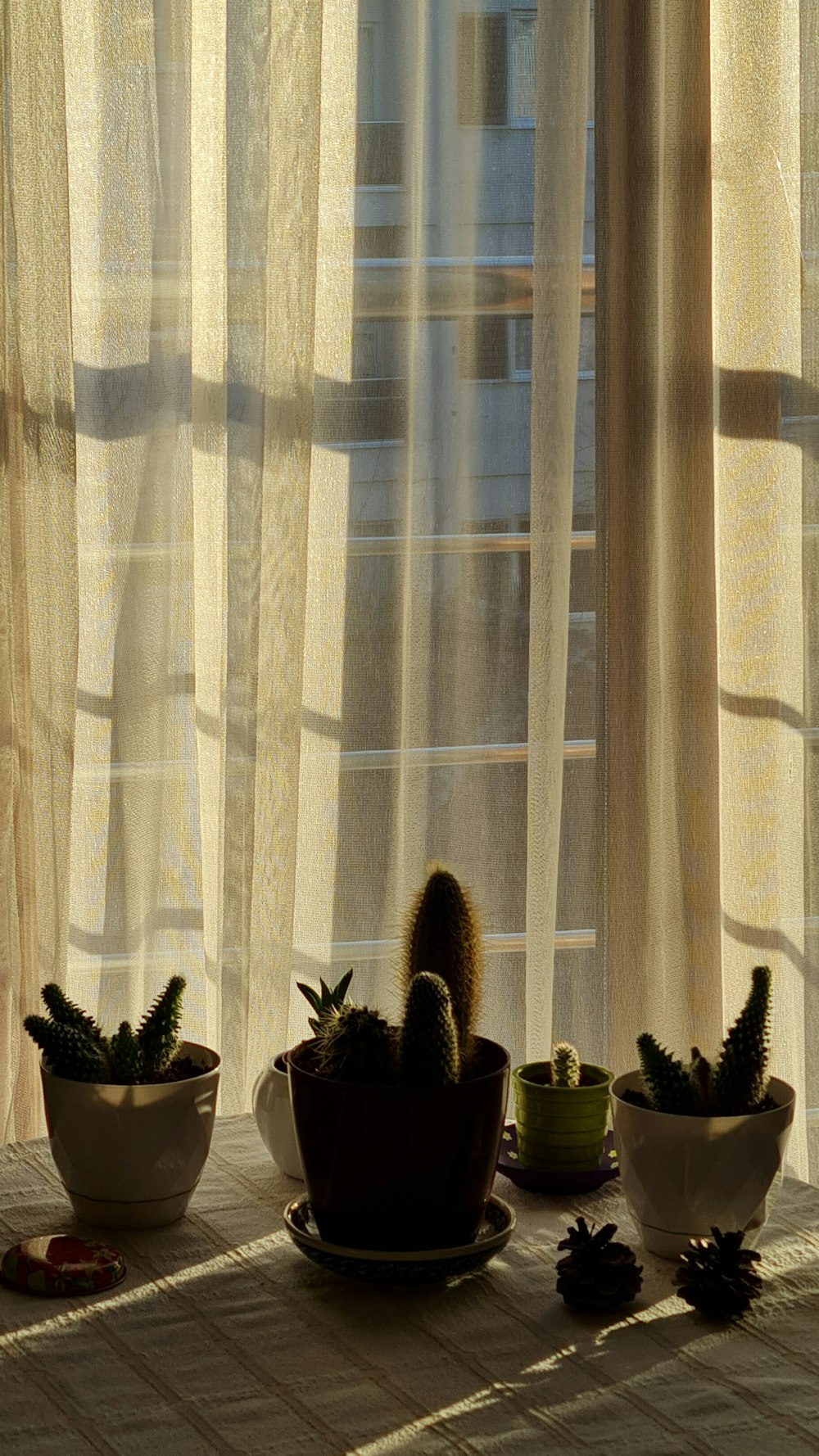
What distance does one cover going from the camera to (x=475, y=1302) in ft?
2.81

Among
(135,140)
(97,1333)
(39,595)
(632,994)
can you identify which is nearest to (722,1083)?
(97,1333)

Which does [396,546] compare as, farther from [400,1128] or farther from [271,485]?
[400,1128]

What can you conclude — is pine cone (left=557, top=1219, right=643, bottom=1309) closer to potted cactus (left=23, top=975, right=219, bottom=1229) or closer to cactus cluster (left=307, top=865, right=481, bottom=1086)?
cactus cluster (left=307, top=865, right=481, bottom=1086)

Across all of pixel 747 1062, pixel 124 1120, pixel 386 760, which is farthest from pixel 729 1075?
pixel 386 760

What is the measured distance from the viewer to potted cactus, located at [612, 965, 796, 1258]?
89cm

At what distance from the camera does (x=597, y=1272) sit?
33.5 inches

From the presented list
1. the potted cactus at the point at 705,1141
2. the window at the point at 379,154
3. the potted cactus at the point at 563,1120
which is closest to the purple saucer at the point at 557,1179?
the potted cactus at the point at 563,1120

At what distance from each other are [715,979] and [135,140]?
4.25 ft

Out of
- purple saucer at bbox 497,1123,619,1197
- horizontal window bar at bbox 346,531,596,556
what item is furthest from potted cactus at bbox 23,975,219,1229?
horizontal window bar at bbox 346,531,596,556

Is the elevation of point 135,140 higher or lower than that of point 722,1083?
higher

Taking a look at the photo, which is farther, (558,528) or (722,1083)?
(558,528)

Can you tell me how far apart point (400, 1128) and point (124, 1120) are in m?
0.20

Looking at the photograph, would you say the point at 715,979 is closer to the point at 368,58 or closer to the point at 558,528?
the point at 558,528

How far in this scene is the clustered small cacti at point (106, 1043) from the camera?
0.97 m
